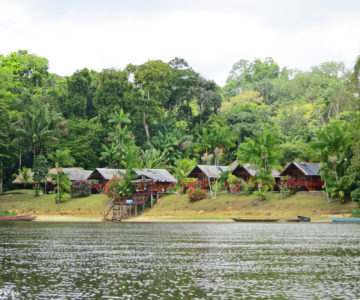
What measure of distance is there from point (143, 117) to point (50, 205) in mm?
24126

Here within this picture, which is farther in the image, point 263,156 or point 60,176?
point 60,176

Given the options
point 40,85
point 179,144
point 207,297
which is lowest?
point 207,297

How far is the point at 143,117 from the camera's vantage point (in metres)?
90.4

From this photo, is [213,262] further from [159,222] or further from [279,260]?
[159,222]

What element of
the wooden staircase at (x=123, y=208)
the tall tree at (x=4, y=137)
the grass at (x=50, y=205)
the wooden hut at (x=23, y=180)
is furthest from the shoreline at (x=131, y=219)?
the tall tree at (x=4, y=137)

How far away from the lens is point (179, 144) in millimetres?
91438

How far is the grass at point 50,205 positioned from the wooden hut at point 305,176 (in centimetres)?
2335

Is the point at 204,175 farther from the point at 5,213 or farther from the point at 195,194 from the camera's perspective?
the point at 5,213

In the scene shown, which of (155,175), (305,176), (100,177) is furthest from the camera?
(100,177)

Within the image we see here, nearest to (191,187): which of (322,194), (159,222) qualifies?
(159,222)

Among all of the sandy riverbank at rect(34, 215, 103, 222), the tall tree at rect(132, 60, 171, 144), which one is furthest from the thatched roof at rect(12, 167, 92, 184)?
the tall tree at rect(132, 60, 171, 144)

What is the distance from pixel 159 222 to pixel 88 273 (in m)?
38.2

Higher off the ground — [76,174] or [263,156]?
[263,156]

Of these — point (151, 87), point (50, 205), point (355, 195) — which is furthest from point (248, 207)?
point (151, 87)
